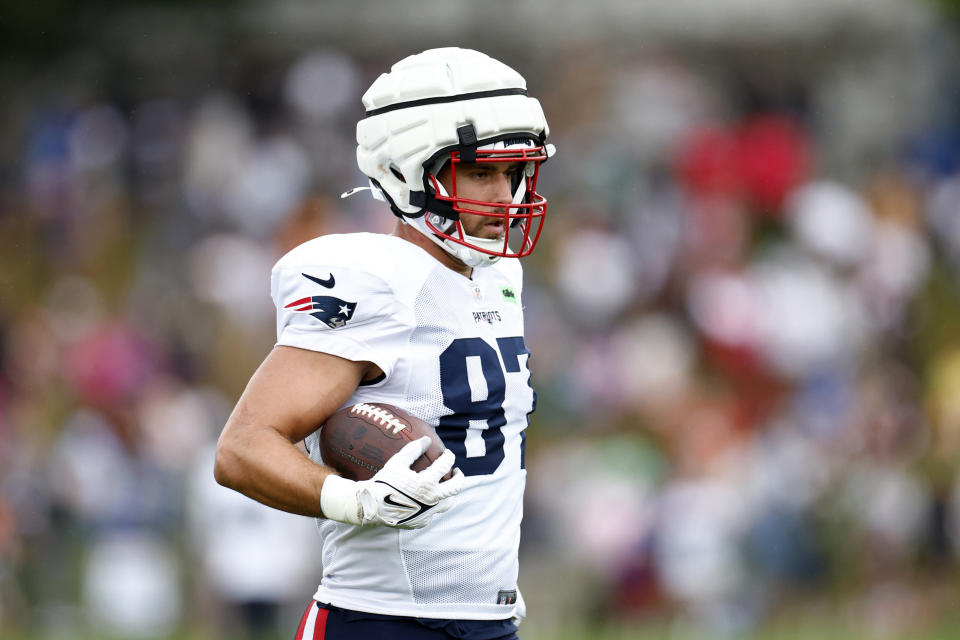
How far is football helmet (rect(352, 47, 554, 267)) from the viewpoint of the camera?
11.2 feet

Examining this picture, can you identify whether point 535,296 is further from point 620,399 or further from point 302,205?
point 302,205

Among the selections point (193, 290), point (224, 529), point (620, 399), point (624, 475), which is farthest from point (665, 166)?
point (224, 529)

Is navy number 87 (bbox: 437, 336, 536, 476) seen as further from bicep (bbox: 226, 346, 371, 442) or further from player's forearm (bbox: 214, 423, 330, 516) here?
player's forearm (bbox: 214, 423, 330, 516)

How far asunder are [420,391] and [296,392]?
0.29 metres

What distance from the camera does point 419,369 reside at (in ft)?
10.7

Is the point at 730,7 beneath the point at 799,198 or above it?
above

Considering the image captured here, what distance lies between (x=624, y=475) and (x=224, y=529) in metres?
2.62

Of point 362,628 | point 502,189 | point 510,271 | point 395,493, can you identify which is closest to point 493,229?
point 502,189

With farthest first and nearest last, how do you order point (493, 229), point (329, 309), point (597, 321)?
point (597, 321)
point (493, 229)
point (329, 309)

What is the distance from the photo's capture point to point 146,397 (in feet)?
32.3

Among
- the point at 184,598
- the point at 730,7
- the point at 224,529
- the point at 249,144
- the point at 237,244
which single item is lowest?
the point at 184,598

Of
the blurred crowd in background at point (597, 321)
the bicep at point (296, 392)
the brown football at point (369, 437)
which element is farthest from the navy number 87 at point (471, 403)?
the blurred crowd in background at point (597, 321)

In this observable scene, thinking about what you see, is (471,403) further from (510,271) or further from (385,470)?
(510,271)

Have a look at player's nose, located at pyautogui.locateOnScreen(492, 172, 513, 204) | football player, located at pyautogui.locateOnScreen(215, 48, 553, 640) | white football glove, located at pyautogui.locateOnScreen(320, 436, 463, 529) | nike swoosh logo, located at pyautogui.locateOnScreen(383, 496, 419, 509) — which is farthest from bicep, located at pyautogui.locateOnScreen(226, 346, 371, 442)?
player's nose, located at pyautogui.locateOnScreen(492, 172, 513, 204)
